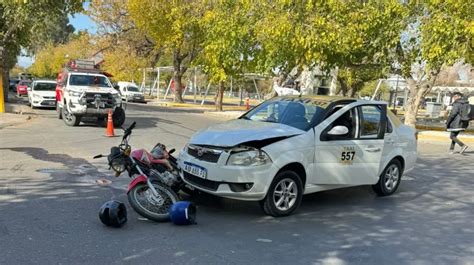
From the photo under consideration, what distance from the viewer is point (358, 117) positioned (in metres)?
7.27

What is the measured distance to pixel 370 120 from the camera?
7.49 meters

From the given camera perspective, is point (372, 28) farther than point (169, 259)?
Yes

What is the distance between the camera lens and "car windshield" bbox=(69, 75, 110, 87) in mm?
17094

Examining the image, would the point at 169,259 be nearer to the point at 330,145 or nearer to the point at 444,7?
the point at 330,145

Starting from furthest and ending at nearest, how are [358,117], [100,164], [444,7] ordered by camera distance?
[444,7]
[100,164]
[358,117]

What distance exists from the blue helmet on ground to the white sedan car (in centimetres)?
52

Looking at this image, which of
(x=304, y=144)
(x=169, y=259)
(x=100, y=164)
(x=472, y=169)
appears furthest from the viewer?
(x=472, y=169)

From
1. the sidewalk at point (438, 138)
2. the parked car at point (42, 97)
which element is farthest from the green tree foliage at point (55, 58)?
the sidewalk at point (438, 138)

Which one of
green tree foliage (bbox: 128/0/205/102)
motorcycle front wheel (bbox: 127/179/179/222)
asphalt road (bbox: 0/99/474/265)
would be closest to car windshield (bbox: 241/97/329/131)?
asphalt road (bbox: 0/99/474/265)

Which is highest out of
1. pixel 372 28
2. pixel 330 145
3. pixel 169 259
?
pixel 372 28

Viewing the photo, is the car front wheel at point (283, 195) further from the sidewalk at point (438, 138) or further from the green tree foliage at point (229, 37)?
the green tree foliage at point (229, 37)

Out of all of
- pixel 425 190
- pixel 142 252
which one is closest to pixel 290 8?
pixel 425 190

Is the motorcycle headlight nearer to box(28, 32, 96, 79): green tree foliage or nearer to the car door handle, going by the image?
the car door handle

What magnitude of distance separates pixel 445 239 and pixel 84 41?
1599 inches
